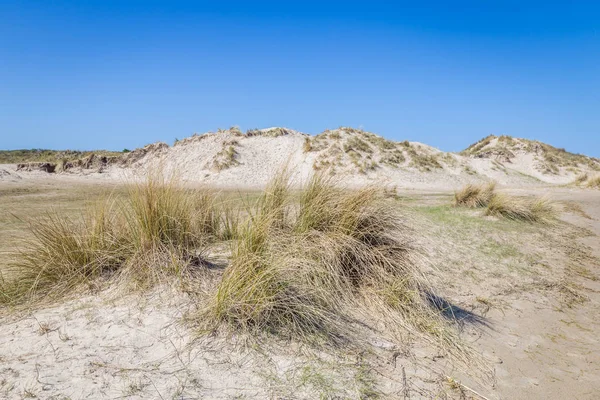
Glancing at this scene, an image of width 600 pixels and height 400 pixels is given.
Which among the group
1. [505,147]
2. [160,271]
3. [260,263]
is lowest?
[160,271]

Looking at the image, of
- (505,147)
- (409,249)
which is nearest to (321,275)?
(409,249)

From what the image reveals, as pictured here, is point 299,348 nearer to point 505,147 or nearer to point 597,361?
point 597,361

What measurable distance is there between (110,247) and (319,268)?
1.99 m

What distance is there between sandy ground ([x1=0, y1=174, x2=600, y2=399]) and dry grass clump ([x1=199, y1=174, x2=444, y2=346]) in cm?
25

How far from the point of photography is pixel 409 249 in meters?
3.92

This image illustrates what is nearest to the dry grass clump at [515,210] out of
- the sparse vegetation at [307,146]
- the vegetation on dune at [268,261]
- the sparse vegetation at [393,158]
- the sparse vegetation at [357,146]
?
the vegetation on dune at [268,261]

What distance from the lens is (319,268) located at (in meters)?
3.29

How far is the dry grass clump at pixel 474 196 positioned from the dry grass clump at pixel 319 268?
725cm

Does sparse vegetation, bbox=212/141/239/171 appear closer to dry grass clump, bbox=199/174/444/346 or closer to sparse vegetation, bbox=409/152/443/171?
sparse vegetation, bbox=409/152/443/171

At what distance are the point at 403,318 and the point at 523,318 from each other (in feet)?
4.83

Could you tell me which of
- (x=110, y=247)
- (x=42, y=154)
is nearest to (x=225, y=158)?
(x=42, y=154)

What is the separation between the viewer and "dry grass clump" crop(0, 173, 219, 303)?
3281 millimetres

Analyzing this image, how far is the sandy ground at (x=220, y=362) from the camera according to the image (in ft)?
6.93

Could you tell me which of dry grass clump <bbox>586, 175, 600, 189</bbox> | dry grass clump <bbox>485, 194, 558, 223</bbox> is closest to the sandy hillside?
dry grass clump <bbox>586, 175, 600, 189</bbox>
